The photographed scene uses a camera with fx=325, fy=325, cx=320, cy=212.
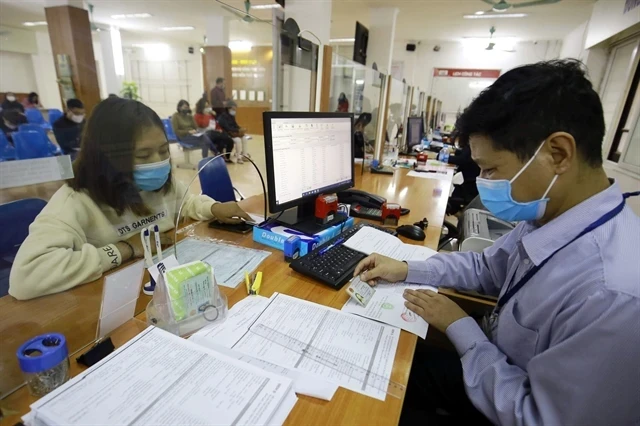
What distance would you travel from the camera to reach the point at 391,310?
0.83 m

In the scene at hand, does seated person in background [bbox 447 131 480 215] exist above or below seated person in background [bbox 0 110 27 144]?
below

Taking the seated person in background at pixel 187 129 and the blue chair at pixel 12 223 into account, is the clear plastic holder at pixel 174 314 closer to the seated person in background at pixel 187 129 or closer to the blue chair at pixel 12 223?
the blue chair at pixel 12 223

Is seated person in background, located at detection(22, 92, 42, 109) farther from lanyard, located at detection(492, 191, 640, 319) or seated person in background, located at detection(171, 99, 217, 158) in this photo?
seated person in background, located at detection(171, 99, 217, 158)

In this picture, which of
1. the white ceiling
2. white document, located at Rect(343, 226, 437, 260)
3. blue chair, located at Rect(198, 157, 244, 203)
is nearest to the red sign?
the white ceiling

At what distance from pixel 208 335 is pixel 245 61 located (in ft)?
30.1

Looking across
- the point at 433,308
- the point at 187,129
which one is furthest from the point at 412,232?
the point at 187,129

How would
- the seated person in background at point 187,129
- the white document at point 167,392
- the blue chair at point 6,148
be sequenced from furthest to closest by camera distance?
the seated person in background at point 187,129 → the blue chair at point 6,148 → the white document at point 167,392

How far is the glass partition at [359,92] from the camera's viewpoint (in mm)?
3175

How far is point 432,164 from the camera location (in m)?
3.36

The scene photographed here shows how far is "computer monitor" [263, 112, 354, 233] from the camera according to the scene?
3.44ft

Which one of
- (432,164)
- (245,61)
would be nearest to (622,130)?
(432,164)

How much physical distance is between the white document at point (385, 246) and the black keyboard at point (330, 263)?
0.19ft

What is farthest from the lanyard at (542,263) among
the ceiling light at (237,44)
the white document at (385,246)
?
the ceiling light at (237,44)

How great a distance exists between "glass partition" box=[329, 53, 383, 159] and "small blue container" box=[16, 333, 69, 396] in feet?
9.21
